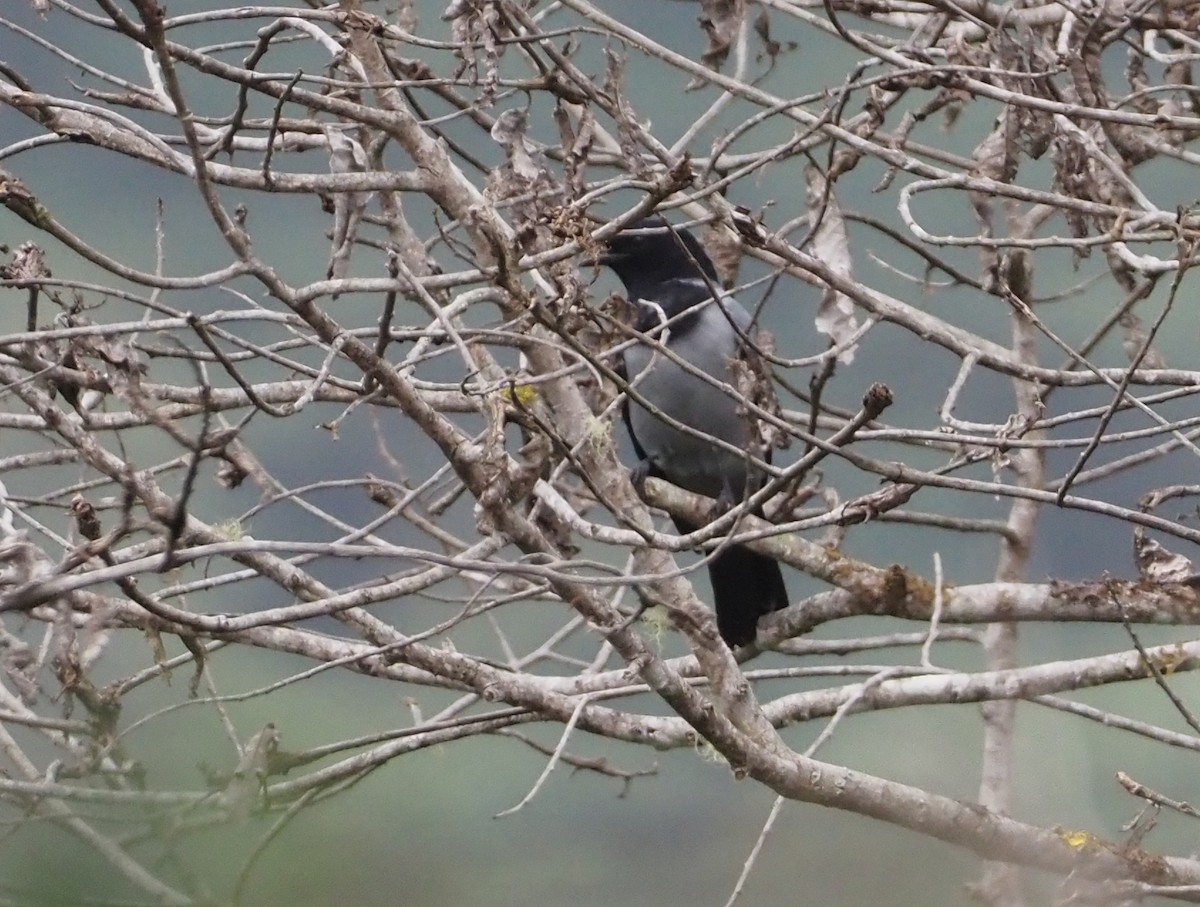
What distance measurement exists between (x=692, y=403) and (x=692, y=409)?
0.06ft

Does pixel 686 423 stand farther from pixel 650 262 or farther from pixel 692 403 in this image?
pixel 650 262

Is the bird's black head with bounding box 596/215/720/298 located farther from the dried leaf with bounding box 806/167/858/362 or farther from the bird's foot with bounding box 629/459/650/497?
the dried leaf with bounding box 806/167/858/362

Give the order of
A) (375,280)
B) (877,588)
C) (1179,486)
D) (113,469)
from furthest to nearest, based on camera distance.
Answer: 1. (877,588)
2. (1179,486)
3. (375,280)
4. (113,469)

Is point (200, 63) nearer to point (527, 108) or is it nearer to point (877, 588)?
point (527, 108)

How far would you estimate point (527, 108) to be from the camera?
2.81 metres

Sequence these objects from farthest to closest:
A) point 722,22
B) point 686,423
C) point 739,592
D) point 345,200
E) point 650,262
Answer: point 650,262 < point 686,423 < point 739,592 < point 722,22 < point 345,200

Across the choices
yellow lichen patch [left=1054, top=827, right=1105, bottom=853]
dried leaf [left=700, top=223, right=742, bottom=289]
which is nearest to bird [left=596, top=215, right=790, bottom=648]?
dried leaf [left=700, top=223, right=742, bottom=289]

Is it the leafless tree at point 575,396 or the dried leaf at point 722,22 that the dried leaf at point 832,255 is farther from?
the dried leaf at point 722,22

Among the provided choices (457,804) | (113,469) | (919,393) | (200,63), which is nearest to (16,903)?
(457,804)

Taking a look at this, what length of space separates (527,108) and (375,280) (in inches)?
17.2

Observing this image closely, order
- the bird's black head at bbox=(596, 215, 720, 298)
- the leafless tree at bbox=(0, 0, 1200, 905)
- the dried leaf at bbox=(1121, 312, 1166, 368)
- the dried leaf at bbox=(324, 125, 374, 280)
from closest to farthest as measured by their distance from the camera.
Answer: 1. the leafless tree at bbox=(0, 0, 1200, 905)
2. the dried leaf at bbox=(324, 125, 374, 280)
3. the dried leaf at bbox=(1121, 312, 1166, 368)
4. the bird's black head at bbox=(596, 215, 720, 298)

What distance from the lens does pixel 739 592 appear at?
4.36m

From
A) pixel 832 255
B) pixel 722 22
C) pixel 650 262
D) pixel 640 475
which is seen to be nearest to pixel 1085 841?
pixel 832 255

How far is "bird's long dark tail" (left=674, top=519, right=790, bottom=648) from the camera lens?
4.34m
